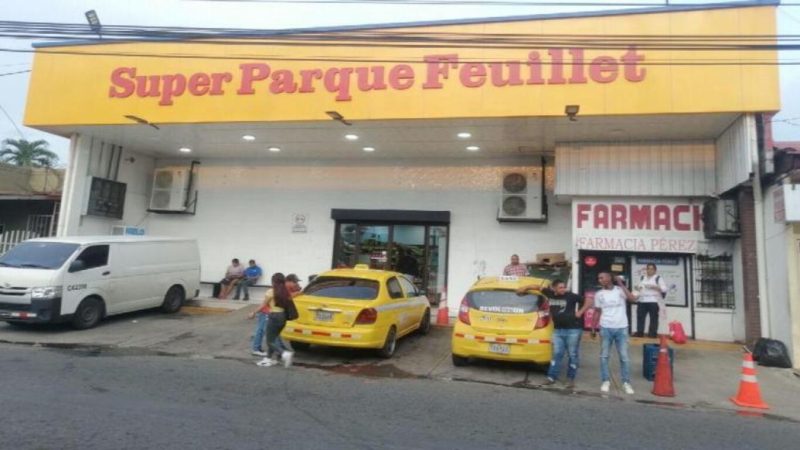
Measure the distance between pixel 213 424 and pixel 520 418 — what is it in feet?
11.2

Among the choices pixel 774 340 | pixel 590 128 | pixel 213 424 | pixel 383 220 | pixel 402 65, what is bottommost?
pixel 213 424

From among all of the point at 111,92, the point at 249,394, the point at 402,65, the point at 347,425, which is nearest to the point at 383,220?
the point at 402,65

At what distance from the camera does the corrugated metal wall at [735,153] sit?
1061cm

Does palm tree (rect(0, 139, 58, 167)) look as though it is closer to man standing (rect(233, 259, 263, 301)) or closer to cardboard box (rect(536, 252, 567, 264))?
man standing (rect(233, 259, 263, 301))

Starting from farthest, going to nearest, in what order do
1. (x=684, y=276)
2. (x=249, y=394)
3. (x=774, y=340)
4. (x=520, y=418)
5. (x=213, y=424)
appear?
(x=684, y=276), (x=774, y=340), (x=249, y=394), (x=520, y=418), (x=213, y=424)

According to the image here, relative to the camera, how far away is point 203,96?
44.5ft

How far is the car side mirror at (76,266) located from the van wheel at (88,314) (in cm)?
72

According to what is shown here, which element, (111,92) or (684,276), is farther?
(111,92)

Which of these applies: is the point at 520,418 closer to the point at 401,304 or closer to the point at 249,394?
the point at 249,394

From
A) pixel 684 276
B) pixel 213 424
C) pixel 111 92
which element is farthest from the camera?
pixel 111 92

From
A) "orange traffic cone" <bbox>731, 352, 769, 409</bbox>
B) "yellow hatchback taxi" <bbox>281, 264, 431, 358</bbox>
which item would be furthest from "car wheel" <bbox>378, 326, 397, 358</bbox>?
"orange traffic cone" <bbox>731, 352, 769, 409</bbox>

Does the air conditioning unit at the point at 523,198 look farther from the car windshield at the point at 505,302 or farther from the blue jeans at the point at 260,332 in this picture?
the blue jeans at the point at 260,332

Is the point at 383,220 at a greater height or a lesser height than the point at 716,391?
greater

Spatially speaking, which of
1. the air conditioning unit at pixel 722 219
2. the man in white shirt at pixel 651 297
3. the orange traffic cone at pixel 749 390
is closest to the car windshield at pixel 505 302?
the orange traffic cone at pixel 749 390
